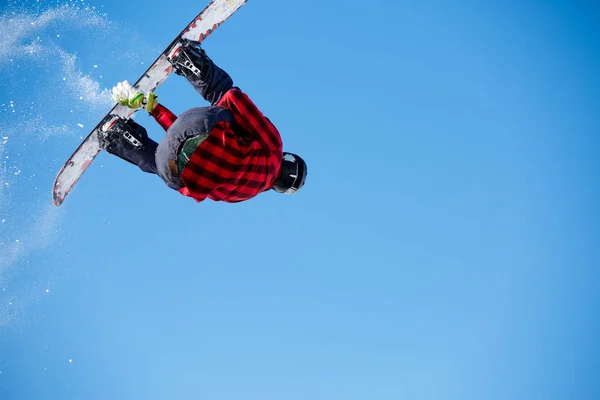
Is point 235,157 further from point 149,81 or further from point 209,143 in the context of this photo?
point 149,81

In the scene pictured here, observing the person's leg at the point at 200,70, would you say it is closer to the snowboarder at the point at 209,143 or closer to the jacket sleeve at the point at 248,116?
the snowboarder at the point at 209,143

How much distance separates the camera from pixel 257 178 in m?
4.00

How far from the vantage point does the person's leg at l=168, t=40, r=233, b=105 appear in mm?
4172

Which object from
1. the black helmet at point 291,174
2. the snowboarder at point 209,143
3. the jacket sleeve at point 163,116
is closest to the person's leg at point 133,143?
the snowboarder at point 209,143

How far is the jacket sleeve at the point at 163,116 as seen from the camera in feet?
14.0

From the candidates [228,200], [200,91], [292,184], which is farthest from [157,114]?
[292,184]

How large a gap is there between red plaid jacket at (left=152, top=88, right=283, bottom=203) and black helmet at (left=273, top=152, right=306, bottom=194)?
0.47ft

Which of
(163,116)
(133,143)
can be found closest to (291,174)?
(163,116)

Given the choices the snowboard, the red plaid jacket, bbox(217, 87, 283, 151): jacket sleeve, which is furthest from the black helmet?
the snowboard

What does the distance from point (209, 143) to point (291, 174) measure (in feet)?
3.79

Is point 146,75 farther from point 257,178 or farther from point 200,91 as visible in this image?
point 257,178

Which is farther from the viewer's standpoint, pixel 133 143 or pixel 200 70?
pixel 133 143

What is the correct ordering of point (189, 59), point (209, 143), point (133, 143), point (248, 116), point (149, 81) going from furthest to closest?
point (149, 81)
point (133, 143)
point (189, 59)
point (248, 116)
point (209, 143)

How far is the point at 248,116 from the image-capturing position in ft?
12.5
